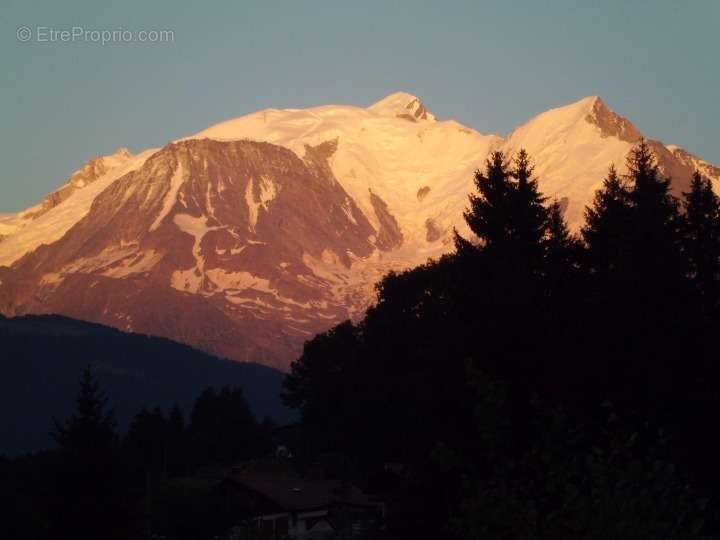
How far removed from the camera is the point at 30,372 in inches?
7111

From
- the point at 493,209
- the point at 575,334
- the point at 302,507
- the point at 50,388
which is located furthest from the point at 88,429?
the point at 50,388

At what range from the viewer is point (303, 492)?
176 ft

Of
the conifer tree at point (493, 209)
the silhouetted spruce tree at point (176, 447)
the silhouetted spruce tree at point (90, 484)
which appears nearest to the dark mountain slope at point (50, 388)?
the silhouetted spruce tree at point (176, 447)

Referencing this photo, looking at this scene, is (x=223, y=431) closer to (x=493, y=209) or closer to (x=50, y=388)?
(x=493, y=209)

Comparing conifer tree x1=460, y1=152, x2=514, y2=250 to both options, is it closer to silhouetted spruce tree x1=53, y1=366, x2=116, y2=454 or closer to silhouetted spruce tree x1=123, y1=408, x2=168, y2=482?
silhouetted spruce tree x1=53, y1=366, x2=116, y2=454

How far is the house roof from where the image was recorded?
167 ft

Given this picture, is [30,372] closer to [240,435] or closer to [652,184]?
[240,435]

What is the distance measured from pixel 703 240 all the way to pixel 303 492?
75.8ft

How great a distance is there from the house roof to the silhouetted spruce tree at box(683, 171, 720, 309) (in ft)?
64.0

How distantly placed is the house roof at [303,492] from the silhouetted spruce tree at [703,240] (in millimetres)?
19495

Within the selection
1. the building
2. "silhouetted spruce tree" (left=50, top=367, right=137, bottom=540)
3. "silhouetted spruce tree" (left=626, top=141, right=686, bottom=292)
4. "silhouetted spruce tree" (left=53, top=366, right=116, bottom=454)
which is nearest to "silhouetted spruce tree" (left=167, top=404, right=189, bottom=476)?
the building

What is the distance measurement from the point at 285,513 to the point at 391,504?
63.3 feet

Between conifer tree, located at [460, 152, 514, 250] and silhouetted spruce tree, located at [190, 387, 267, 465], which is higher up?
silhouetted spruce tree, located at [190, 387, 267, 465]

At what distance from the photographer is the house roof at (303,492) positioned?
50781mm
